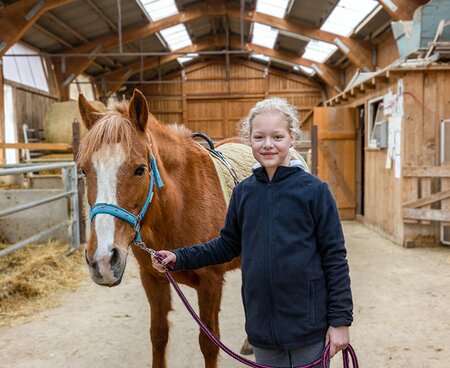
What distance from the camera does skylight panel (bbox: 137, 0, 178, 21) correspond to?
10.3 metres

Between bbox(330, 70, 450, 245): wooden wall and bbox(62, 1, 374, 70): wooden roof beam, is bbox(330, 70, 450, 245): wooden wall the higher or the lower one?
the lower one

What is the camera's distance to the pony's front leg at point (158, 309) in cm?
208

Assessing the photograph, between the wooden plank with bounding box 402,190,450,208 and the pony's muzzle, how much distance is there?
4.67m

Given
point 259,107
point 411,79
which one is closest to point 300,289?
point 259,107

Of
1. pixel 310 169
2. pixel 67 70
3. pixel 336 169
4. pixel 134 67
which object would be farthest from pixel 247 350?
pixel 134 67

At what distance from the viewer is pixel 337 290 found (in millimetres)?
1190

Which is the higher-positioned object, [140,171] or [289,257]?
[140,171]

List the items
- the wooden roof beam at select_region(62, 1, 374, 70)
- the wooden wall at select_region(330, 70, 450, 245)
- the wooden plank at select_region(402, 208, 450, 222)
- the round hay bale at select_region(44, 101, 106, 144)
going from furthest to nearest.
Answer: the wooden roof beam at select_region(62, 1, 374, 70)
the round hay bale at select_region(44, 101, 106, 144)
the wooden wall at select_region(330, 70, 450, 245)
the wooden plank at select_region(402, 208, 450, 222)

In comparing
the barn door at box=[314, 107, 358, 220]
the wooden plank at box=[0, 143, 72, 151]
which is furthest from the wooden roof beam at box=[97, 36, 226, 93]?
the barn door at box=[314, 107, 358, 220]

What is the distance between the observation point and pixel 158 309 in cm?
212

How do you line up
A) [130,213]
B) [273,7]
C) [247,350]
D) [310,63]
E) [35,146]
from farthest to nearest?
[310,63] → [273,7] → [35,146] → [247,350] → [130,213]

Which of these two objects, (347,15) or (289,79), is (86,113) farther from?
(289,79)

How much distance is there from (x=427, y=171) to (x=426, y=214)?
1.74 feet

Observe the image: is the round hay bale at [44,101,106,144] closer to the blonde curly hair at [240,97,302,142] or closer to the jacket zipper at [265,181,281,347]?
the blonde curly hair at [240,97,302,142]
